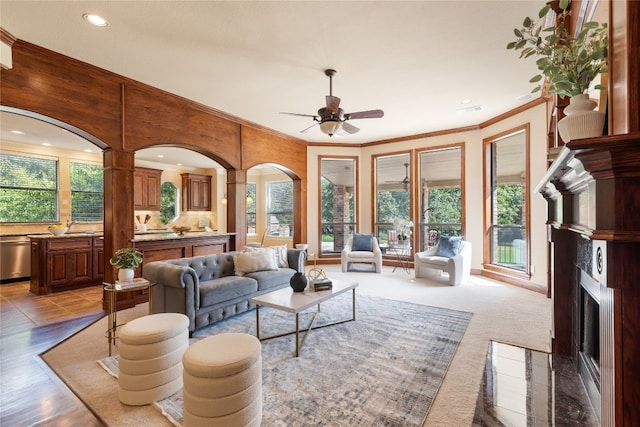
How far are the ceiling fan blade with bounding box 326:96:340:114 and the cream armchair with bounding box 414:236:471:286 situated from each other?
3.45m

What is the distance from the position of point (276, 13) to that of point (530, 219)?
5.01 metres

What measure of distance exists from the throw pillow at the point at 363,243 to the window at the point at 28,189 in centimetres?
665

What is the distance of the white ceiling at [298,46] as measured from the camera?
272 centimetres

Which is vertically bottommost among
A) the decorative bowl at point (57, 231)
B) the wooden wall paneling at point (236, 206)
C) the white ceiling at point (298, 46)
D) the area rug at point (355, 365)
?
the area rug at point (355, 365)

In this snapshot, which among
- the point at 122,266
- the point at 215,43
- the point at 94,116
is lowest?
the point at 122,266

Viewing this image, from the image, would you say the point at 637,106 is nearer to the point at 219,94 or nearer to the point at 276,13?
the point at 276,13

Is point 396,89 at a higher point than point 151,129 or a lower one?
higher

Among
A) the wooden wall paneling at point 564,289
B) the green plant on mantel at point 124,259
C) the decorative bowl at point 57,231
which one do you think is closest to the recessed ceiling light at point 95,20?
the green plant on mantel at point 124,259

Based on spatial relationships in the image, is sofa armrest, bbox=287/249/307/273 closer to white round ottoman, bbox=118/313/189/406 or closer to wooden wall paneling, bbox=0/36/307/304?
wooden wall paneling, bbox=0/36/307/304

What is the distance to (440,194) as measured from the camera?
7016 mm

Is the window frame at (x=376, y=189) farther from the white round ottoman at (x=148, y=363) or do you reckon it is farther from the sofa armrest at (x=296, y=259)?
the white round ottoman at (x=148, y=363)

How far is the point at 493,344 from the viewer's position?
9.88 ft

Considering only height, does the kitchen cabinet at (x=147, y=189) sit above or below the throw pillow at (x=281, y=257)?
above

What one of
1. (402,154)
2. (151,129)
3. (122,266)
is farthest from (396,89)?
(122,266)
